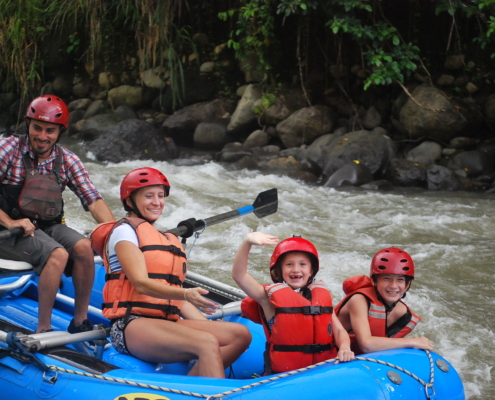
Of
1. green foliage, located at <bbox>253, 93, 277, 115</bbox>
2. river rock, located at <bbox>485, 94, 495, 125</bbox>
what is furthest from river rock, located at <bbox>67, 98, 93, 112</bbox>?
river rock, located at <bbox>485, 94, 495, 125</bbox>

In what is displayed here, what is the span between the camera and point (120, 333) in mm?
2391

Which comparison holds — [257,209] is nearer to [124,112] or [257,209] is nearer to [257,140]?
[257,140]

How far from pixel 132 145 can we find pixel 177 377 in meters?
6.94

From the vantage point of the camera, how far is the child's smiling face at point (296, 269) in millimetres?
2391

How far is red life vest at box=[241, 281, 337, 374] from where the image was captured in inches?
92.8

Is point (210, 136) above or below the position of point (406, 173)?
above

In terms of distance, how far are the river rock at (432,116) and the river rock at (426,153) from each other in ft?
0.62

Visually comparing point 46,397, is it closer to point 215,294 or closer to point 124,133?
point 215,294

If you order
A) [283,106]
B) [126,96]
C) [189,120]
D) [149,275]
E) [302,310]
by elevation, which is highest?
[126,96]

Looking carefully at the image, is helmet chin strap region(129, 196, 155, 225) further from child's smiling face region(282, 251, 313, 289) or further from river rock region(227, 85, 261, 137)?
river rock region(227, 85, 261, 137)

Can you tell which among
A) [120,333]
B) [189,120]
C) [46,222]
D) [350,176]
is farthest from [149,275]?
[189,120]

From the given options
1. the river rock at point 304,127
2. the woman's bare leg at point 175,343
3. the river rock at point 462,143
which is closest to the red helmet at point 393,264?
the woman's bare leg at point 175,343

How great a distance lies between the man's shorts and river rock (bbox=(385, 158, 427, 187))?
5.52 m

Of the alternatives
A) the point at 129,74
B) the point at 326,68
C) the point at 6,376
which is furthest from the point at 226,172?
the point at 6,376
